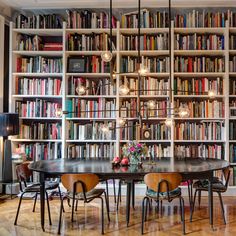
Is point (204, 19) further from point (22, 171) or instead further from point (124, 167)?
point (22, 171)

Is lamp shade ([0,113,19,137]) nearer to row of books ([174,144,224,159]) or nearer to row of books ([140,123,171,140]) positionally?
row of books ([140,123,171,140])

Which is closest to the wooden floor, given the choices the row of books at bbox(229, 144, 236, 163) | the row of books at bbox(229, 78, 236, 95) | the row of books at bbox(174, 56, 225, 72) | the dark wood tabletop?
the dark wood tabletop

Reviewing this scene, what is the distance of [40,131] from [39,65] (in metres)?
1.11

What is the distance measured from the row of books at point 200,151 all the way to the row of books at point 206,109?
0.50m

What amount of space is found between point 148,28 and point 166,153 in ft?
6.74

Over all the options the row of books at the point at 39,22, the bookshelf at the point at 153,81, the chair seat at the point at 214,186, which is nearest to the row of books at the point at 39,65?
the bookshelf at the point at 153,81

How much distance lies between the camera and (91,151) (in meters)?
5.23

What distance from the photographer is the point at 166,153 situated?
5156 millimetres

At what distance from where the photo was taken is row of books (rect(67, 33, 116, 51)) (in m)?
5.25

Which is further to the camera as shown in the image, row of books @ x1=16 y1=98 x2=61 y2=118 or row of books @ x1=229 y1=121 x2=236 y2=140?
row of books @ x1=16 y1=98 x2=61 y2=118

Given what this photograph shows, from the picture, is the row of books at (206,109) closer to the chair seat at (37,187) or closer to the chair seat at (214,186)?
the chair seat at (214,186)

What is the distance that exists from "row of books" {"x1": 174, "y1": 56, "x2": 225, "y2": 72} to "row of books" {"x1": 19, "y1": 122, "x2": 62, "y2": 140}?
222 cm

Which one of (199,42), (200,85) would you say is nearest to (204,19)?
(199,42)

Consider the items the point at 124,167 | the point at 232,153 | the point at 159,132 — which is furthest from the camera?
the point at 159,132
